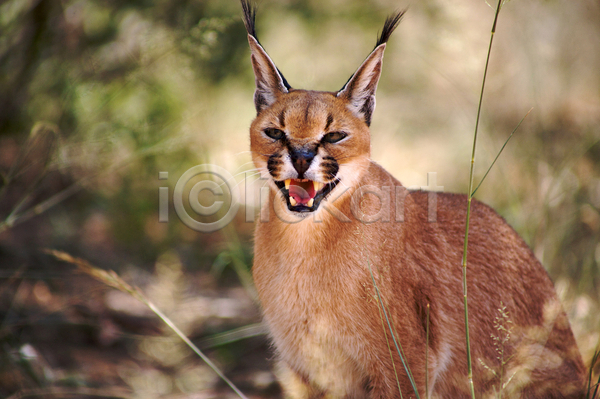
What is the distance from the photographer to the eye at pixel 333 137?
2.89m

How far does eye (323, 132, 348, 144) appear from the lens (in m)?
2.89

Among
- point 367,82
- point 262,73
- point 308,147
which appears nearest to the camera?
point 308,147

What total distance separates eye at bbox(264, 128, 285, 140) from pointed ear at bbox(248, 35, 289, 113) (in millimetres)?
281

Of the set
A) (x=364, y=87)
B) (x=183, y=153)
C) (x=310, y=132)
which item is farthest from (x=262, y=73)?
(x=183, y=153)

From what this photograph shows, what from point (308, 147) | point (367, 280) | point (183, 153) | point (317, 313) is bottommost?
point (317, 313)

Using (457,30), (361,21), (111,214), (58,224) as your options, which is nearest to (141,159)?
(111,214)

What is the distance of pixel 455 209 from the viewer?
3234mm

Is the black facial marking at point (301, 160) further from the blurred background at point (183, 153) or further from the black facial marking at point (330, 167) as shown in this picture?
the blurred background at point (183, 153)

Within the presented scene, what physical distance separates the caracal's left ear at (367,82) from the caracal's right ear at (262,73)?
0.40 meters

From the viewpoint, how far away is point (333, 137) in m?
2.90

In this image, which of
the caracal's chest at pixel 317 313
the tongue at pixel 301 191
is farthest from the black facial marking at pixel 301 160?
the caracal's chest at pixel 317 313

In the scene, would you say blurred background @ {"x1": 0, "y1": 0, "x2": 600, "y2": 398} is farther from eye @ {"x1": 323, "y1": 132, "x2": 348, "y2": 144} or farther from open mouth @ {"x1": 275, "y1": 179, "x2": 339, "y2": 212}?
eye @ {"x1": 323, "y1": 132, "x2": 348, "y2": 144}

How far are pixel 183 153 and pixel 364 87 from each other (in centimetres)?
346

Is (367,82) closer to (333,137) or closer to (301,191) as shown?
(333,137)
